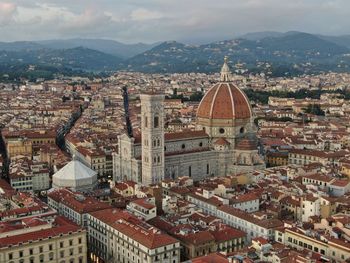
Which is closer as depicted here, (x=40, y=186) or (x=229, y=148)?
(x=40, y=186)

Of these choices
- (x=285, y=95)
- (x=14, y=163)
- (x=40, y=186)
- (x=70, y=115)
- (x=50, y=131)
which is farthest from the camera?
(x=285, y=95)

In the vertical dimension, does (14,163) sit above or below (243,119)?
below

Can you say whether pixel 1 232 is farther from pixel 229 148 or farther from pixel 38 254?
pixel 229 148

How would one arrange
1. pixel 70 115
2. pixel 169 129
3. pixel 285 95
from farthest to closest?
pixel 285 95 → pixel 70 115 → pixel 169 129

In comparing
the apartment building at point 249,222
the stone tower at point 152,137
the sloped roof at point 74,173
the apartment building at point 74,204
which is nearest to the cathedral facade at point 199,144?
the stone tower at point 152,137

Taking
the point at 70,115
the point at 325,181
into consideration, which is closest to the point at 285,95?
the point at 70,115

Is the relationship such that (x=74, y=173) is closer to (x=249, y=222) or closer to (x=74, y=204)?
(x=74, y=204)

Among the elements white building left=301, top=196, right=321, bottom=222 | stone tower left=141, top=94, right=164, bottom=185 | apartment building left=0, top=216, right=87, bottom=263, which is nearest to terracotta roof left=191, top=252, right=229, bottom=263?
apartment building left=0, top=216, right=87, bottom=263
